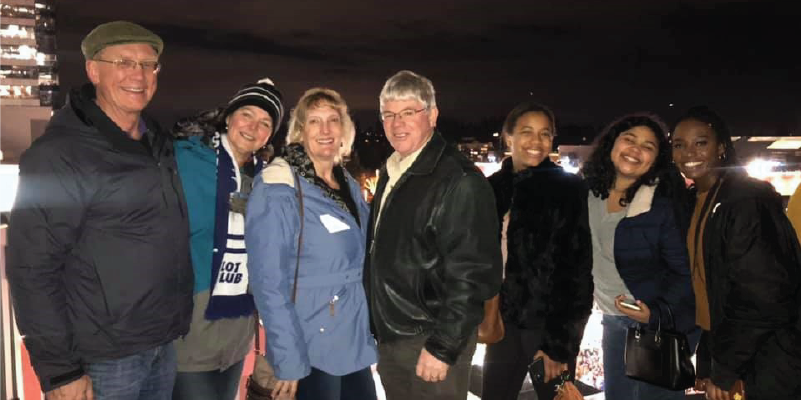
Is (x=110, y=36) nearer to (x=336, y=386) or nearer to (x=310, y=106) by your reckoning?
(x=310, y=106)

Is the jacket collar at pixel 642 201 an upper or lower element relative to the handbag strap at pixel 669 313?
upper

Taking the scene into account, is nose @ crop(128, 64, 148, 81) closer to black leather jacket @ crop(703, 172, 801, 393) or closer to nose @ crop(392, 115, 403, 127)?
nose @ crop(392, 115, 403, 127)

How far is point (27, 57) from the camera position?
248 feet

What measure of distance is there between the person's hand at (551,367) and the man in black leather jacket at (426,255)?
27.8 inches

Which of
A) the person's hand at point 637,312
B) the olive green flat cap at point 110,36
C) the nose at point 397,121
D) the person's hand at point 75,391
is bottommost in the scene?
the person's hand at point 75,391

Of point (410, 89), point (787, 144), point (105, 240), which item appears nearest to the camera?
point (105, 240)

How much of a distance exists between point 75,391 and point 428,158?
1.81m

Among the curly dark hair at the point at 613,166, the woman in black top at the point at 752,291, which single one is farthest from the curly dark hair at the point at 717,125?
the woman in black top at the point at 752,291

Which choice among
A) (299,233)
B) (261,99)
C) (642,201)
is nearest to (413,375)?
(299,233)

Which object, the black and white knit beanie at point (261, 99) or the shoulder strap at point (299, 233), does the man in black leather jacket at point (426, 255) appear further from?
the black and white knit beanie at point (261, 99)

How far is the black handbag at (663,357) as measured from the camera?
2996 mm

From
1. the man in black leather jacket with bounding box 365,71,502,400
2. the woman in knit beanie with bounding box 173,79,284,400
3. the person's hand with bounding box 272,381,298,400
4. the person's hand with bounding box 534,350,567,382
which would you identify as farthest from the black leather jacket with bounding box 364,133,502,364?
the person's hand with bounding box 534,350,567,382

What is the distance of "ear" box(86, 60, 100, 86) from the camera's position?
267 centimetres

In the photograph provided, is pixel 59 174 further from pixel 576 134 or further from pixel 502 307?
pixel 576 134
